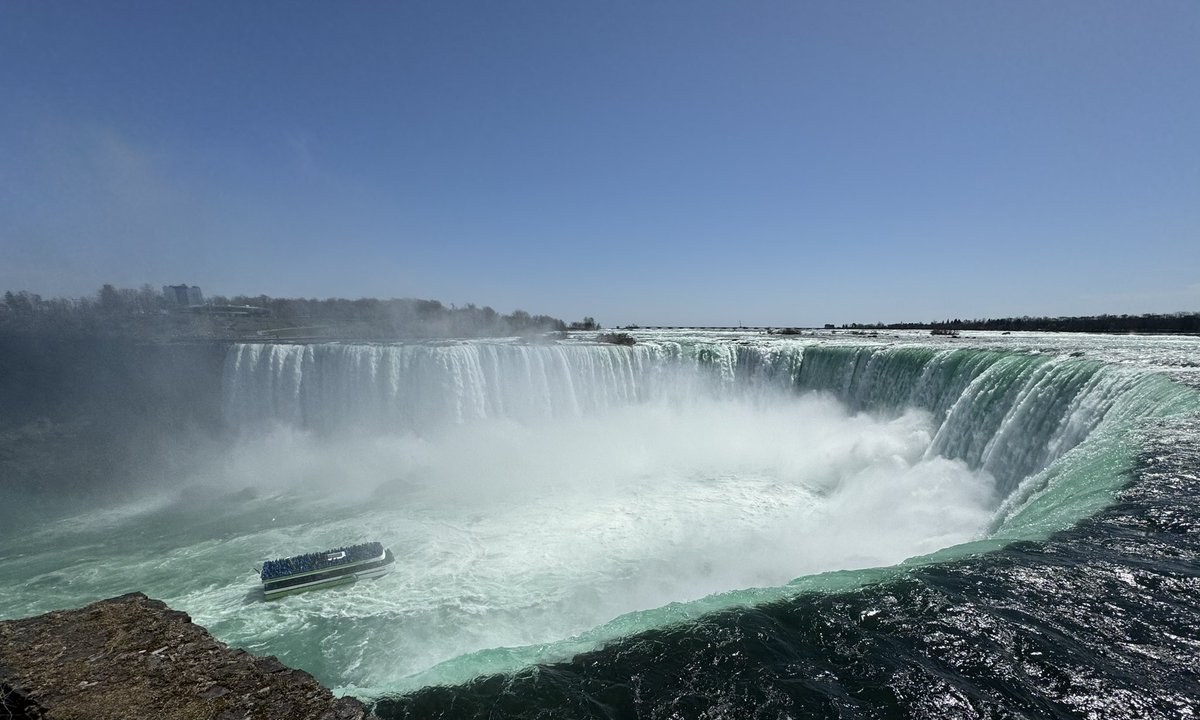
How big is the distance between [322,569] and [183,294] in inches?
2064

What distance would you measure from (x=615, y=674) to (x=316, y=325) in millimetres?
40668

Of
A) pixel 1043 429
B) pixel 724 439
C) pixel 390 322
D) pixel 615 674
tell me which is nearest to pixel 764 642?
pixel 615 674

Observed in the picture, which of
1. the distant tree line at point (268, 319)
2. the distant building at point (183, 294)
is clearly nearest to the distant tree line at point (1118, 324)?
the distant tree line at point (268, 319)

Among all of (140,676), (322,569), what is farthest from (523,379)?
(140,676)

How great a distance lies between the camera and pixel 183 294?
48000 mm

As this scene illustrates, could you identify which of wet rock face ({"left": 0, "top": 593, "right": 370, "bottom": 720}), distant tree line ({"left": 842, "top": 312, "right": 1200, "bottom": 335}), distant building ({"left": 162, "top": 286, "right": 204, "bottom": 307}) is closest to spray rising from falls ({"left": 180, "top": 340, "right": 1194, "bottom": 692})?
wet rock face ({"left": 0, "top": 593, "right": 370, "bottom": 720})

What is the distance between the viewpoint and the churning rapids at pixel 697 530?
150 inches

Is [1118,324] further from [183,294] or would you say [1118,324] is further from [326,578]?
[183,294]

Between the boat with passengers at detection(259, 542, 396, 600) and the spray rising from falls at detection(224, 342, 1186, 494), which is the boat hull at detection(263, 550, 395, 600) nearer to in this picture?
the boat with passengers at detection(259, 542, 396, 600)

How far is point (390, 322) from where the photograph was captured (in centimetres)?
3881

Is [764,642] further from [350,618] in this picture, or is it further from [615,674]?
[350,618]

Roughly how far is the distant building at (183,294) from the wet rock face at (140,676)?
52.6 metres

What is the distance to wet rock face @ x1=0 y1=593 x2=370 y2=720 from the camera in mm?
2838

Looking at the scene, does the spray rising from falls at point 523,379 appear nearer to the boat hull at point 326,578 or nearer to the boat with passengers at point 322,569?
the boat with passengers at point 322,569
